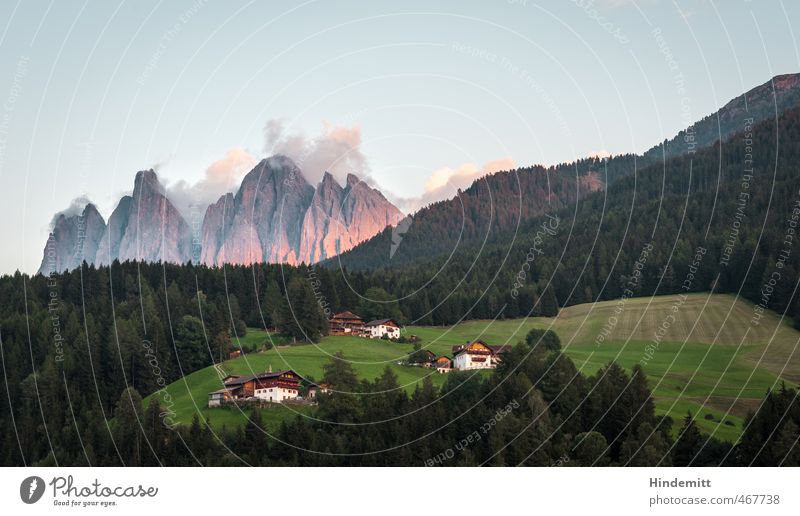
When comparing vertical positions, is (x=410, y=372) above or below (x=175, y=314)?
below

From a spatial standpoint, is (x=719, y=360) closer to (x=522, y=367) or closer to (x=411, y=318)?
(x=522, y=367)

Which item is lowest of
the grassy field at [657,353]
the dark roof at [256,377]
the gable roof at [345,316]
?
the grassy field at [657,353]

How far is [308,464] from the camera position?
77.1 m

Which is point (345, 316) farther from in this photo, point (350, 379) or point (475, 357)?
point (350, 379)

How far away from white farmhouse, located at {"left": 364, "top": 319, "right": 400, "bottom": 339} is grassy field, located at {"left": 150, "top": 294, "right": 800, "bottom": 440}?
5.01 meters

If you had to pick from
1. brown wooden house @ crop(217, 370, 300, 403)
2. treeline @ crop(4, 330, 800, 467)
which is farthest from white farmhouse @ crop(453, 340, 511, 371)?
brown wooden house @ crop(217, 370, 300, 403)

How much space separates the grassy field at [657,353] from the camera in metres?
101

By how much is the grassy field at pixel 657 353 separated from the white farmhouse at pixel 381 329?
501 centimetres

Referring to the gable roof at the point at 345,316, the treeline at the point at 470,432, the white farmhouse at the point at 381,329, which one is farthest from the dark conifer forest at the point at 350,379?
the white farmhouse at the point at 381,329

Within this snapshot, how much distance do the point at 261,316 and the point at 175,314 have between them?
41.7 feet

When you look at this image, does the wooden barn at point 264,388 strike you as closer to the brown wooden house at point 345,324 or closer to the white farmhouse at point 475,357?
the white farmhouse at point 475,357

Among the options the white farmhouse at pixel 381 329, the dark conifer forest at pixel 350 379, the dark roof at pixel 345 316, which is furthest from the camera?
the dark roof at pixel 345 316

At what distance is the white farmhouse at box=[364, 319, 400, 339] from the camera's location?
488 feet
